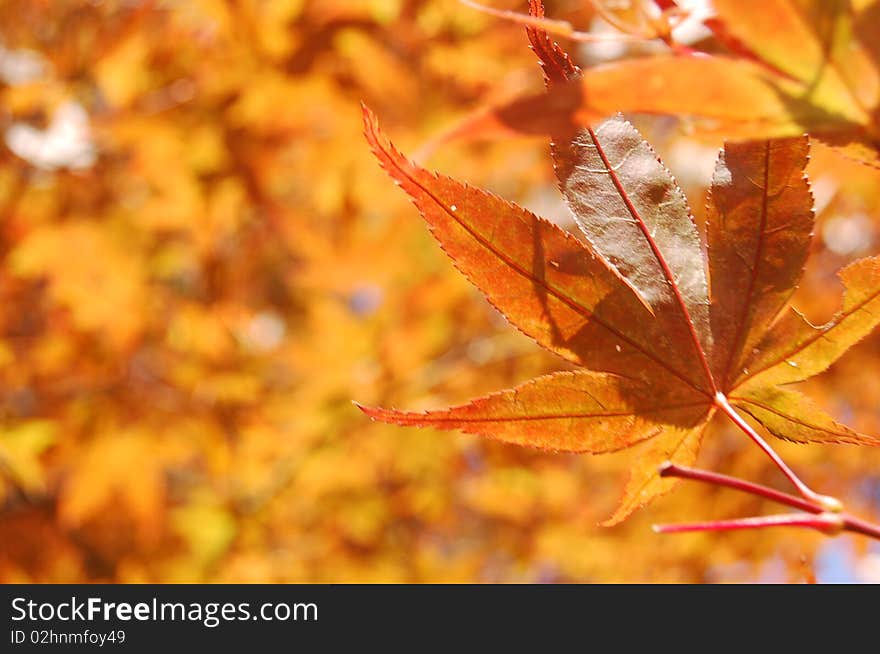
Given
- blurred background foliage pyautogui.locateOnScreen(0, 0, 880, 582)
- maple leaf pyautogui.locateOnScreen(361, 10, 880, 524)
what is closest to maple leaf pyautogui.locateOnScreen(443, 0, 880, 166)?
maple leaf pyautogui.locateOnScreen(361, 10, 880, 524)

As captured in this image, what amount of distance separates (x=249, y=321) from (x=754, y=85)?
1.71 meters

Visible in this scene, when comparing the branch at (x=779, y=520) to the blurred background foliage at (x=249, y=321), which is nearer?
the branch at (x=779, y=520)

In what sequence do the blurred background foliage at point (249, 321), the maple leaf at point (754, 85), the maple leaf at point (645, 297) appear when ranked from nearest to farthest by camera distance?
the maple leaf at point (754, 85) → the maple leaf at point (645, 297) → the blurred background foliage at point (249, 321)

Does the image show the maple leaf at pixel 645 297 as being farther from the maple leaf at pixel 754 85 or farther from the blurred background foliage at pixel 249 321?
the blurred background foliage at pixel 249 321

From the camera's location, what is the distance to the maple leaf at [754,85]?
26 cm

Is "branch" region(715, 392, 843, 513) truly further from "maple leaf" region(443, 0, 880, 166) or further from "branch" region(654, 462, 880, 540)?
"maple leaf" region(443, 0, 880, 166)

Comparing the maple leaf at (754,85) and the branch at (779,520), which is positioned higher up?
the maple leaf at (754,85)

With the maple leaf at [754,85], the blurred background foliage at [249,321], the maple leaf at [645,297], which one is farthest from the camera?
the blurred background foliage at [249,321]

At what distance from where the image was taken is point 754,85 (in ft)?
0.91

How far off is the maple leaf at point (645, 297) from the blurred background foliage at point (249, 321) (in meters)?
1.13

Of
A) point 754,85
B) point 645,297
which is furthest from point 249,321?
point 754,85

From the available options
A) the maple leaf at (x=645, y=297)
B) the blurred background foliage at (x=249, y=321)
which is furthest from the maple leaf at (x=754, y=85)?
the blurred background foliage at (x=249, y=321)

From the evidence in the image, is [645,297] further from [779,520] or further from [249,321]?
[249,321]

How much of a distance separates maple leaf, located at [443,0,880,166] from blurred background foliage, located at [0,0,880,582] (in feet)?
4.00
